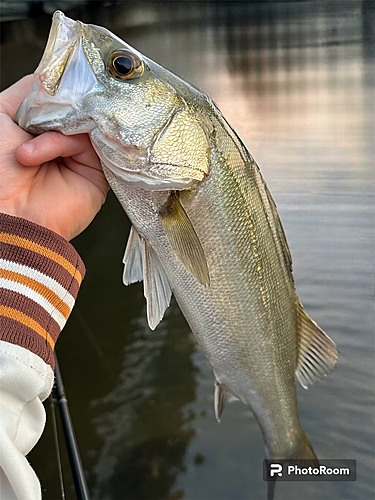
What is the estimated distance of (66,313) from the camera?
78 cm

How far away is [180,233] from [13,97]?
0.41m

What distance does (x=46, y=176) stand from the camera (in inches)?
34.9

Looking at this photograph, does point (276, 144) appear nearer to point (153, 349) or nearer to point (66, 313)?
point (153, 349)

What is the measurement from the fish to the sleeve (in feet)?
0.55

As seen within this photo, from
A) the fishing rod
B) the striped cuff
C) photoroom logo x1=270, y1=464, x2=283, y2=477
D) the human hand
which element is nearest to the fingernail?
the human hand

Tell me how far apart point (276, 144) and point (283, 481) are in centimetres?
256

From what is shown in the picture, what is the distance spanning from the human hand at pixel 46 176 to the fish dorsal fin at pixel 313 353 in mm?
543

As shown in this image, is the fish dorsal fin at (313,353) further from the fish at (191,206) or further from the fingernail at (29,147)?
the fingernail at (29,147)

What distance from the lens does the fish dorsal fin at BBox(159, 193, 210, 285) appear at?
0.82 m

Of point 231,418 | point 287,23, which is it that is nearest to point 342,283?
point 231,418

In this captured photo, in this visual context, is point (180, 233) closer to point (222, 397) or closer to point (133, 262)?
point (133, 262)

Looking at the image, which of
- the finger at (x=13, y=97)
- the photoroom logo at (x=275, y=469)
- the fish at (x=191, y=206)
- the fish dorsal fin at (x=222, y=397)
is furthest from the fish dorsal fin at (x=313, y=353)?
the finger at (x=13, y=97)

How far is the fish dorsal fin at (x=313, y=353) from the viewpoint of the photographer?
104 centimetres

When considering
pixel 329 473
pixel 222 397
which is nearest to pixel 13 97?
pixel 222 397
